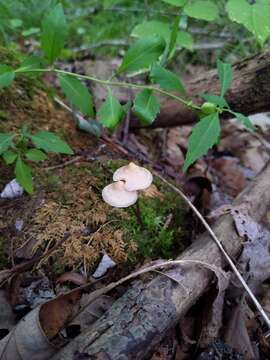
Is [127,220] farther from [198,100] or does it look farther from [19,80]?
[19,80]

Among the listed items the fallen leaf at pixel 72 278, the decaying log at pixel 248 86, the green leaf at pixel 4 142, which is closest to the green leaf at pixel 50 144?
the green leaf at pixel 4 142

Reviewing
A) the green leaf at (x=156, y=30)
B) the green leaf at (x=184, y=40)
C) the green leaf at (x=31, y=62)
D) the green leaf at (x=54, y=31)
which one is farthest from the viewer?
the green leaf at (x=184, y=40)

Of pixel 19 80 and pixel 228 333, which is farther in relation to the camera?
pixel 19 80

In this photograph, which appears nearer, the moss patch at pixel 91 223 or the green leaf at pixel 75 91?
the green leaf at pixel 75 91

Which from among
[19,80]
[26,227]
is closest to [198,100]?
[19,80]

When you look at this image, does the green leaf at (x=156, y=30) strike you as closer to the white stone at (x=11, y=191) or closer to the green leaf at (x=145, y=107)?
the green leaf at (x=145, y=107)
